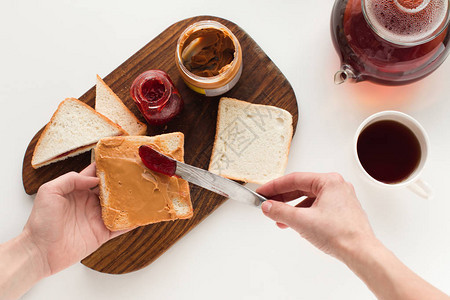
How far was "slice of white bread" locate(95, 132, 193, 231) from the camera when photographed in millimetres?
1595

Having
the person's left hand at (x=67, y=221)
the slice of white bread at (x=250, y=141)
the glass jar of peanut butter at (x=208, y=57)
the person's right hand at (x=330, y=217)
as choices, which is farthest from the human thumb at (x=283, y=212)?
the person's left hand at (x=67, y=221)

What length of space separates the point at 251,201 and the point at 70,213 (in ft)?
2.50

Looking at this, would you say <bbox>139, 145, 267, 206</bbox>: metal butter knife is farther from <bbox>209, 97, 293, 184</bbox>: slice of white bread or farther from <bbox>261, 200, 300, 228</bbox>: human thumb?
<bbox>209, 97, 293, 184</bbox>: slice of white bread

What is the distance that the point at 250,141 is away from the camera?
6.11 feet

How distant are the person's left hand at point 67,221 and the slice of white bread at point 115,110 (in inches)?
10.2

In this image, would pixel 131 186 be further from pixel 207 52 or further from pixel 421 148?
pixel 421 148

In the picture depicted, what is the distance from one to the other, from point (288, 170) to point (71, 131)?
1018 millimetres

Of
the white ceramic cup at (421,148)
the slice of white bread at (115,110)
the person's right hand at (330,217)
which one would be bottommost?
the white ceramic cup at (421,148)

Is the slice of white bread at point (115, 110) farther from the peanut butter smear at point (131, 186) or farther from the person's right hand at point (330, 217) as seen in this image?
the person's right hand at point (330, 217)

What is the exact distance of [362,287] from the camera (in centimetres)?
190

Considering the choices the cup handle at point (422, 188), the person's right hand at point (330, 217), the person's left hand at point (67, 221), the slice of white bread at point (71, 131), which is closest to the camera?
the person's right hand at point (330, 217)

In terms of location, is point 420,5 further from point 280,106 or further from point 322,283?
point 322,283

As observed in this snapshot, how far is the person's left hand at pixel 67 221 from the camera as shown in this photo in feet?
5.18

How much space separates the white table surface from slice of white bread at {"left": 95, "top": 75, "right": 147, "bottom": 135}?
161 mm
